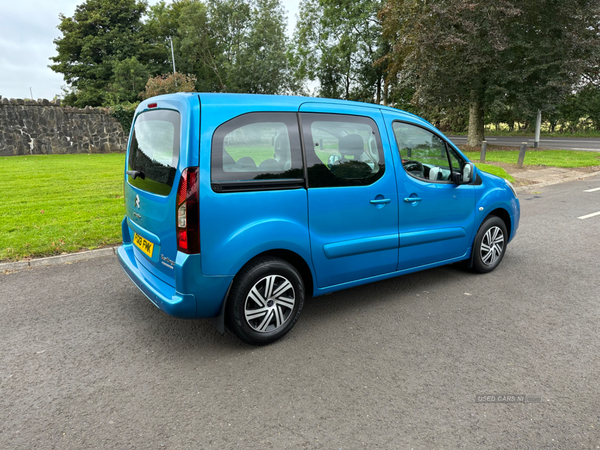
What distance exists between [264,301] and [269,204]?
742 millimetres

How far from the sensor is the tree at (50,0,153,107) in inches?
1326

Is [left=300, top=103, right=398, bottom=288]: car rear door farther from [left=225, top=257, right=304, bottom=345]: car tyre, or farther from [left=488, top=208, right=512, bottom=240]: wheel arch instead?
[left=488, top=208, right=512, bottom=240]: wheel arch

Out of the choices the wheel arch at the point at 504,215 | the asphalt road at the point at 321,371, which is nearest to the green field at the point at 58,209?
the asphalt road at the point at 321,371

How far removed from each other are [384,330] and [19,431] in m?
2.58

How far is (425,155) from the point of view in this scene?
14.5ft

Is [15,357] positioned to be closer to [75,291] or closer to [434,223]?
[75,291]

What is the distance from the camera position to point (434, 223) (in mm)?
4203

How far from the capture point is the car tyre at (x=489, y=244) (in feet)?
15.5

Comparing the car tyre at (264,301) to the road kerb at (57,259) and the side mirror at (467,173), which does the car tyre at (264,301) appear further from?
the road kerb at (57,259)

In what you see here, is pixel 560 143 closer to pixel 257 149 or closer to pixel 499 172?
pixel 499 172

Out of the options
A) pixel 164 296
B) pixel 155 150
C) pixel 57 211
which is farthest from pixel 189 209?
pixel 57 211

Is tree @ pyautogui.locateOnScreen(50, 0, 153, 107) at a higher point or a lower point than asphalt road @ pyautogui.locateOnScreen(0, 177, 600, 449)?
higher

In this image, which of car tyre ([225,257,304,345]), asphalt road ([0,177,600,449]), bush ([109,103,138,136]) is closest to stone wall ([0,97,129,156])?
bush ([109,103,138,136])

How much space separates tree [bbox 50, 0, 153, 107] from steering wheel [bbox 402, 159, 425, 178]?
112ft
